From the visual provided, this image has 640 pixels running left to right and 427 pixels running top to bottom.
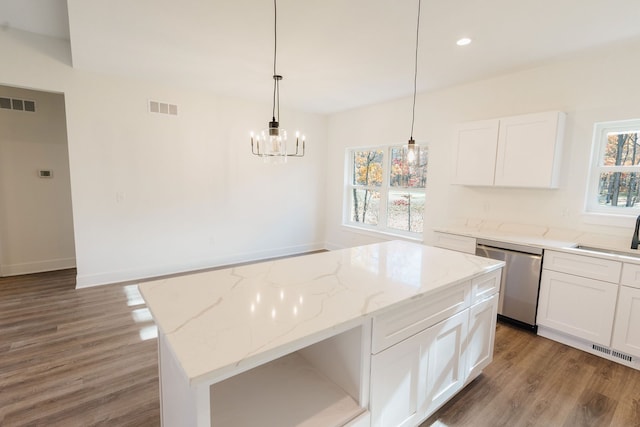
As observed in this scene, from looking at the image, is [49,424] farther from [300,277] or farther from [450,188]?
[450,188]

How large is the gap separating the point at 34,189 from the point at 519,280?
20.9 ft

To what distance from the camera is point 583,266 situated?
253cm

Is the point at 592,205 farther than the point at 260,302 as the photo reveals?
Yes

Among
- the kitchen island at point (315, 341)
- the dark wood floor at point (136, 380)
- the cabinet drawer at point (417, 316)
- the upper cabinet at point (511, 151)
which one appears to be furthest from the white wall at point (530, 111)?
the cabinet drawer at point (417, 316)

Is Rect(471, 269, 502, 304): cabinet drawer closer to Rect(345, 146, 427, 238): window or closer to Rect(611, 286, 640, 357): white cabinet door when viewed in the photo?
Rect(611, 286, 640, 357): white cabinet door

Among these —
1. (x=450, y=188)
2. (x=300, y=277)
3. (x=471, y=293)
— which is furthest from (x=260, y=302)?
(x=450, y=188)

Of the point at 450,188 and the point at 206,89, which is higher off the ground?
the point at 206,89

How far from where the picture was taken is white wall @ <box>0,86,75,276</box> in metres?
4.13

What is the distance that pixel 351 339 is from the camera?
4.36 feet

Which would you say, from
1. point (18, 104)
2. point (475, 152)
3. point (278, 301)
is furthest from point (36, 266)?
point (475, 152)

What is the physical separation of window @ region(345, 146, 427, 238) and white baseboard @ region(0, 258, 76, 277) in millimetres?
4645

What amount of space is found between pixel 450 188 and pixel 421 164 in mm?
649

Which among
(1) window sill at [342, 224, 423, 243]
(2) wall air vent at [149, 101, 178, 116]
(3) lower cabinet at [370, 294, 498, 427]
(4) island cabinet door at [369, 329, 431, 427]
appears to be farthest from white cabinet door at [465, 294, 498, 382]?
(2) wall air vent at [149, 101, 178, 116]

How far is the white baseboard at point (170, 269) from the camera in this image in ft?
12.6
